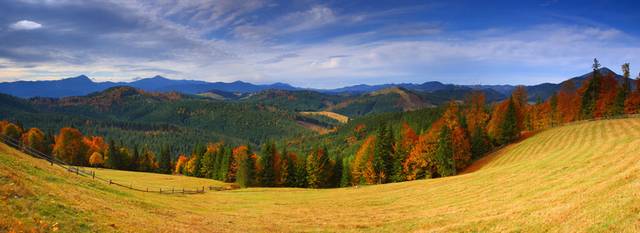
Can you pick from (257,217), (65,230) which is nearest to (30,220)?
(65,230)

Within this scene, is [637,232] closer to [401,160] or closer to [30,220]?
[30,220]

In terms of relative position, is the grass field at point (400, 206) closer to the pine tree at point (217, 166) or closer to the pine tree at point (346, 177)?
the pine tree at point (346, 177)

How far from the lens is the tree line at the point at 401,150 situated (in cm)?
7962

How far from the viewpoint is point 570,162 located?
3750 cm

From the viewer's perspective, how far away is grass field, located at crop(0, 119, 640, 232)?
19156 millimetres

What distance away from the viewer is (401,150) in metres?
80.6

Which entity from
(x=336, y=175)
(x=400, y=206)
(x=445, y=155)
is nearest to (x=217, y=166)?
(x=336, y=175)

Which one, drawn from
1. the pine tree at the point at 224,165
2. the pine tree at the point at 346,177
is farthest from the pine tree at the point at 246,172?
the pine tree at the point at 346,177

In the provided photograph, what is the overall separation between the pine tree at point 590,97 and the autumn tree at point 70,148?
168 metres

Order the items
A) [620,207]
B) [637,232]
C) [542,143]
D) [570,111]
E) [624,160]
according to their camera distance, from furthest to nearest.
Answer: [570,111] < [542,143] < [624,160] < [620,207] < [637,232]

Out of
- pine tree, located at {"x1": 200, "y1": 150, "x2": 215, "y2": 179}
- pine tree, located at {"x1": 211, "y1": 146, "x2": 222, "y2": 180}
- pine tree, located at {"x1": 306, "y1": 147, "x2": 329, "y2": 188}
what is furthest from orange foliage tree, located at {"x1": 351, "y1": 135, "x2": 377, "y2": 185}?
pine tree, located at {"x1": 200, "y1": 150, "x2": 215, "y2": 179}

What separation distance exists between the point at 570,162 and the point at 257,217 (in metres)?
35.9

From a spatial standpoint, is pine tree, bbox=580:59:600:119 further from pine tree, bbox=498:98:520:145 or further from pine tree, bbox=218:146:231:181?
pine tree, bbox=218:146:231:181

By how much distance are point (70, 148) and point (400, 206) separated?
125 metres
